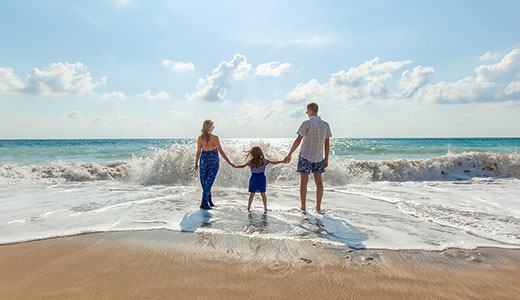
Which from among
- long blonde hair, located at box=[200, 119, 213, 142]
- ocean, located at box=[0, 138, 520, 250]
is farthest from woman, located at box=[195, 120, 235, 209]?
ocean, located at box=[0, 138, 520, 250]

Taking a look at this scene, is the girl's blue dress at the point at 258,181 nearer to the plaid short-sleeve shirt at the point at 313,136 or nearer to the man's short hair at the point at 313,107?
the plaid short-sleeve shirt at the point at 313,136

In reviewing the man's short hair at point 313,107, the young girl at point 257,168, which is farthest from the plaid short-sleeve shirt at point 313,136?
the young girl at point 257,168

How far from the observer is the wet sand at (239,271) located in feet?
8.04

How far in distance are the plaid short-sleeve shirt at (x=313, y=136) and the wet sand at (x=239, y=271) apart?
85.8 inches

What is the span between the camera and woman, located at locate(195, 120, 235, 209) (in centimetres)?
579

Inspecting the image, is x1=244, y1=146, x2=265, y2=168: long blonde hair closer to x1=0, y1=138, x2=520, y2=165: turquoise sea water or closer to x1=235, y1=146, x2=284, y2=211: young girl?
x1=235, y1=146, x2=284, y2=211: young girl

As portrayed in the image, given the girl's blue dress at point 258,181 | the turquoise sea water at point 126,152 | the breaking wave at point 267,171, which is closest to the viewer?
the girl's blue dress at point 258,181

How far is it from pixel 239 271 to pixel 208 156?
343 centimetres

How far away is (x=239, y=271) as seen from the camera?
2838 millimetres

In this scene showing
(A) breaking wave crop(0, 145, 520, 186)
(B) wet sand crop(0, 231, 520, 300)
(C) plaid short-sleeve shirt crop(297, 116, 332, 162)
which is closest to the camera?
(B) wet sand crop(0, 231, 520, 300)

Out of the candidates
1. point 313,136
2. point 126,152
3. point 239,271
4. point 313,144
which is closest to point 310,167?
point 313,144

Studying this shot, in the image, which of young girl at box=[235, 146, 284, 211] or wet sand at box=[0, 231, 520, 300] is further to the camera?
young girl at box=[235, 146, 284, 211]

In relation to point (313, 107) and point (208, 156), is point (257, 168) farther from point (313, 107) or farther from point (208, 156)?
point (313, 107)

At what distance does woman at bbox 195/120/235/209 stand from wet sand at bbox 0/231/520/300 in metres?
2.09
